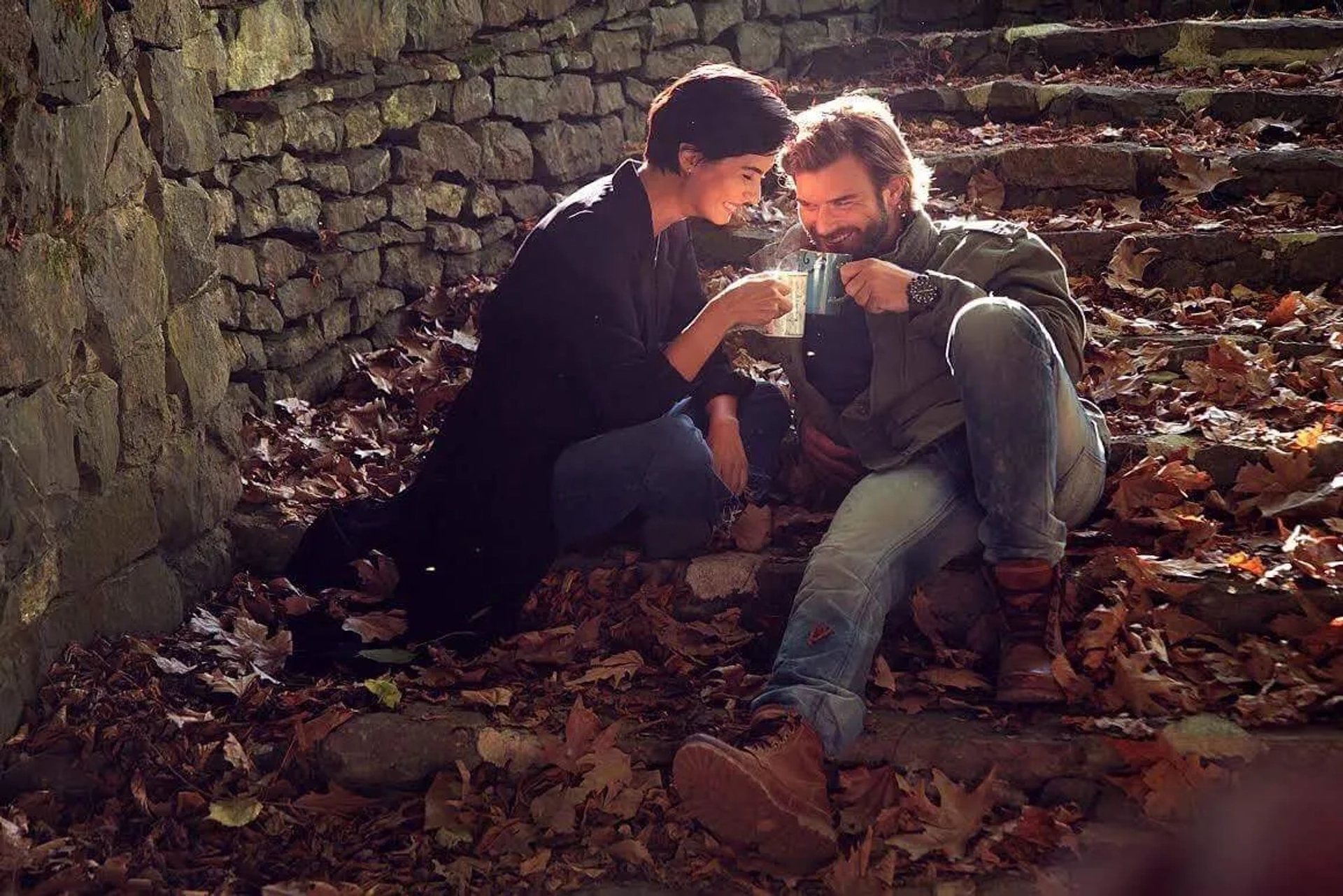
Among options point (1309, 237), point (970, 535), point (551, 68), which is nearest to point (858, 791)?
point (970, 535)

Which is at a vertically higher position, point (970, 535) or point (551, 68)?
point (551, 68)

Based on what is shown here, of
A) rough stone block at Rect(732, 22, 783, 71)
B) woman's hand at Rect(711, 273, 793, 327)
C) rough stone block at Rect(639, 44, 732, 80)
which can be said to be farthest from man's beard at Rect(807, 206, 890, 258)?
rough stone block at Rect(732, 22, 783, 71)

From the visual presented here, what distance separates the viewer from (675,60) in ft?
23.5

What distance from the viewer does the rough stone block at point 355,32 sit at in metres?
4.88

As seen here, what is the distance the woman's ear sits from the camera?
352cm

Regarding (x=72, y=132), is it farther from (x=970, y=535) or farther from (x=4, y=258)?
(x=970, y=535)

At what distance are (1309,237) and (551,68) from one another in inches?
129

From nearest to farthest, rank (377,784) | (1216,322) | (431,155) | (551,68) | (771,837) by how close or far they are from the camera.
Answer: (771,837)
(377,784)
(1216,322)
(431,155)
(551,68)

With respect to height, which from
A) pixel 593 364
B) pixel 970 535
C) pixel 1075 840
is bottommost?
pixel 1075 840

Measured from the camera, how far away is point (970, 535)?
3354 millimetres

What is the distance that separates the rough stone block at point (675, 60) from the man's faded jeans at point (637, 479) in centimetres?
376

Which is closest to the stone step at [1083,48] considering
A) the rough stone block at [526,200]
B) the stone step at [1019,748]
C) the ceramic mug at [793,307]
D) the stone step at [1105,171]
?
the stone step at [1105,171]

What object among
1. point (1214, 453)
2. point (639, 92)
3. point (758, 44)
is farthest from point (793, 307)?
point (758, 44)

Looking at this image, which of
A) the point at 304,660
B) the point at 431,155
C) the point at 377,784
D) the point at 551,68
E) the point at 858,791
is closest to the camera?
the point at 858,791
